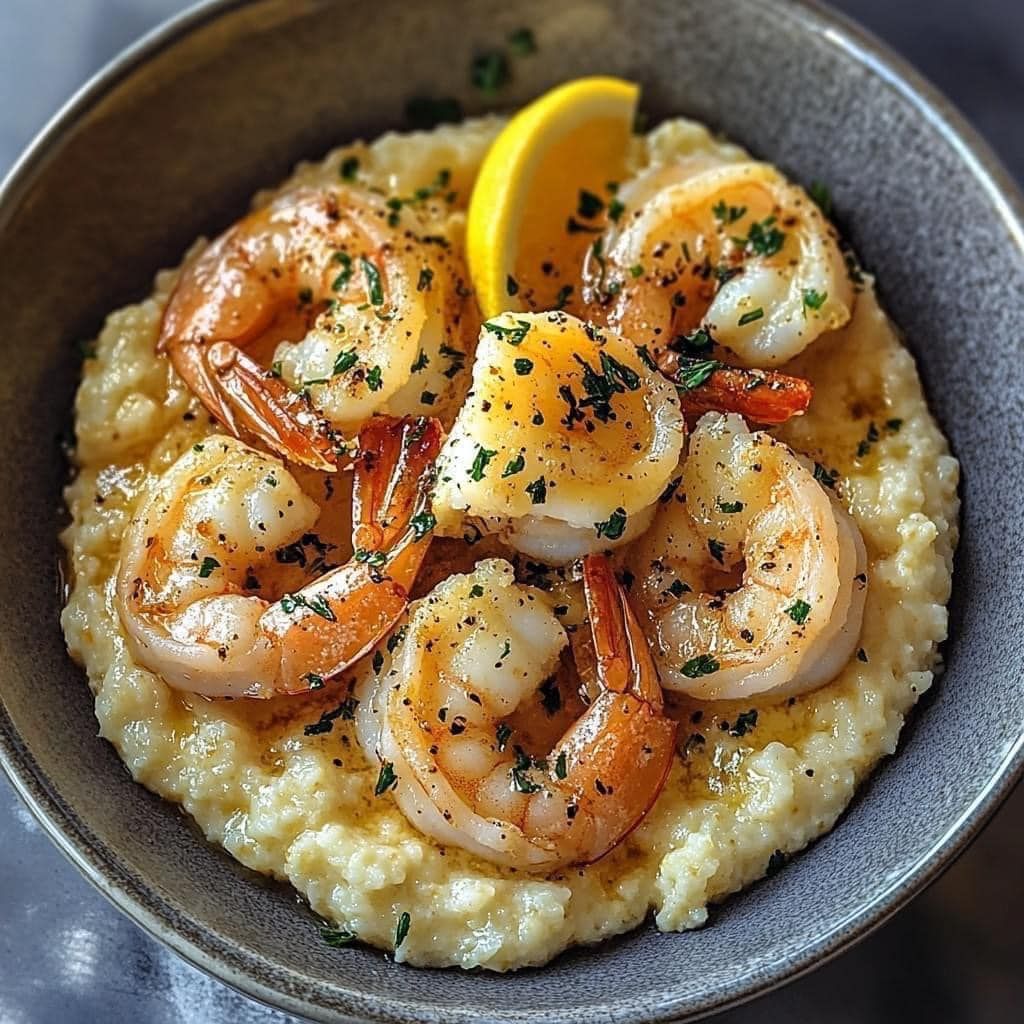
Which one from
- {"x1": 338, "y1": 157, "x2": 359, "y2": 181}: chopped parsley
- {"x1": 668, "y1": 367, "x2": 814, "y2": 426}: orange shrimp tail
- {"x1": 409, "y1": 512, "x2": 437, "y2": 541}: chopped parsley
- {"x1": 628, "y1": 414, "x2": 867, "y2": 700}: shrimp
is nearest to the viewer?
{"x1": 628, "y1": 414, "x2": 867, "y2": 700}: shrimp

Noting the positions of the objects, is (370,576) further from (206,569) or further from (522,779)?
(522,779)

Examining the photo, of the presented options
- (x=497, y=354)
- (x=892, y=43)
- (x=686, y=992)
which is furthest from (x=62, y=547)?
(x=892, y=43)

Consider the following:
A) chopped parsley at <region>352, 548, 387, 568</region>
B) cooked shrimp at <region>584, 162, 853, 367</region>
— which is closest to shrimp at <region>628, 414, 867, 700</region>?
cooked shrimp at <region>584, 162, 853, 367</region>

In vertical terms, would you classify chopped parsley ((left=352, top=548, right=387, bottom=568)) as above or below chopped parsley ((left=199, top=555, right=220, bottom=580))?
above

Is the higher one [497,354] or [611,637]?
[497,354]

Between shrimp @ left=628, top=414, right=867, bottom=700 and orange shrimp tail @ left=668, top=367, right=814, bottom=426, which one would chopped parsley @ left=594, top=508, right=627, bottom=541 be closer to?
shrimp @ left=628, top=414, right=867, bottom=700

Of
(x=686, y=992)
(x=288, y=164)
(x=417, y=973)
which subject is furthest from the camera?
(x=288, y=164)

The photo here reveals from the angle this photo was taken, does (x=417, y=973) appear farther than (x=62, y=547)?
No

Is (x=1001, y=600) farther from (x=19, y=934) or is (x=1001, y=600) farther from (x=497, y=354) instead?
(x=19, y=934)
